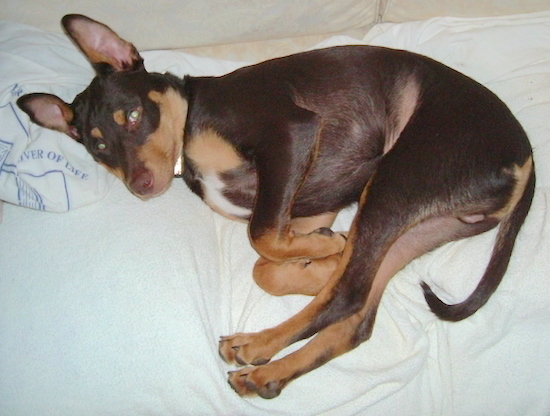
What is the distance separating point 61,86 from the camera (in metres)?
2.50

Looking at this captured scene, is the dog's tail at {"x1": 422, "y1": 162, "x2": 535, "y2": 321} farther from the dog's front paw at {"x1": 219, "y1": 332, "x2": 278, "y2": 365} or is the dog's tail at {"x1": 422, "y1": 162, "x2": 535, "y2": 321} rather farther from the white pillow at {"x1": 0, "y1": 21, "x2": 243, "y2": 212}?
the white pillow at {"x1": 0, "y1": 21, "x2": 243, "y2": 212}

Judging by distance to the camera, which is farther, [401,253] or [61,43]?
[61,43]

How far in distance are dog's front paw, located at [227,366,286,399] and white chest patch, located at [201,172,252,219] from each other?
0.70 metres

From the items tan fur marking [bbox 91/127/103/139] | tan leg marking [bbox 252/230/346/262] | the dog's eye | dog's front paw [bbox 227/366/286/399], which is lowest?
dog's front paw [bbox 227/366/286/399]

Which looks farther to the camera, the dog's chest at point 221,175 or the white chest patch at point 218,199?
the white chest patch at point 218,199

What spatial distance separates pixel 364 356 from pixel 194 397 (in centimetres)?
69

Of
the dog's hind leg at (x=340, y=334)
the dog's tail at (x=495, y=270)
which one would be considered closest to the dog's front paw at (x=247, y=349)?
the dog's hind leg at (x=340, y=334)

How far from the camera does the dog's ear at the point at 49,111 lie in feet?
7.13

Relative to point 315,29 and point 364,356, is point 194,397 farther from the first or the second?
point 315,29

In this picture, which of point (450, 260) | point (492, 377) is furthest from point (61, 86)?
point (492, 377)

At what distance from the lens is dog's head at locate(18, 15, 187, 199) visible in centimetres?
220

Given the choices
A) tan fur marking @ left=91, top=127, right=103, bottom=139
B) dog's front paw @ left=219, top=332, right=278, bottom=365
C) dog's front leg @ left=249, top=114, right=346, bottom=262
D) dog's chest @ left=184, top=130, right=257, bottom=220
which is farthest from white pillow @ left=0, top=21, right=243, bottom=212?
dog's front paw @ left=219, top=332, right=278, bottom=365

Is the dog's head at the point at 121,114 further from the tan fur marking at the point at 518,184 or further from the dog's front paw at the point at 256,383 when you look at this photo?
the tan fur marking at the point at 518,184

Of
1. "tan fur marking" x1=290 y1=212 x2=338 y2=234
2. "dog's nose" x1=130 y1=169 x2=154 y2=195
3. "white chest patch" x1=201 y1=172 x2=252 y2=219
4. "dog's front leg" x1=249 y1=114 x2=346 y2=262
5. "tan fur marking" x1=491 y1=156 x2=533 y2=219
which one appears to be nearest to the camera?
"tan fur marking" x1=491 y1=156 x2=533 y2=219
